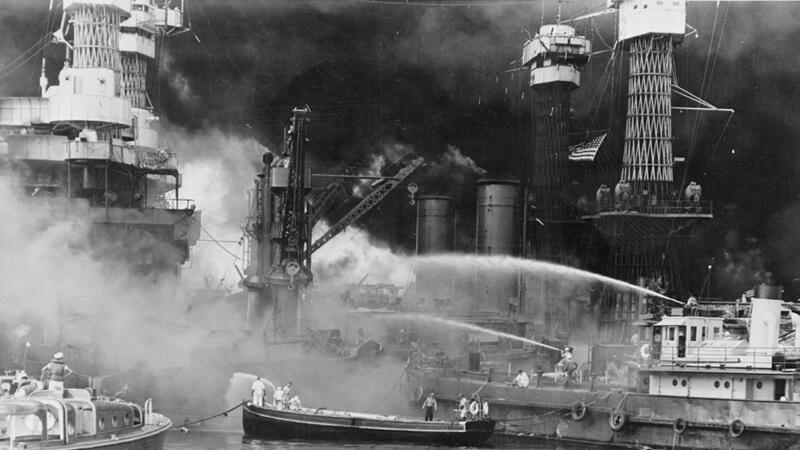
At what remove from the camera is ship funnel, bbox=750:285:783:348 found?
46438mm

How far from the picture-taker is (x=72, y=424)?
32594 millimetres

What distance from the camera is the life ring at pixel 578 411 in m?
51.1

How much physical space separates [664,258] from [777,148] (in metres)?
15.9

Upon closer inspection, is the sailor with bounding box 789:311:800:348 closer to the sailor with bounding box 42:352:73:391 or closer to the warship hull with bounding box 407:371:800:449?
the warship hull with bounding box 407:371:800:449

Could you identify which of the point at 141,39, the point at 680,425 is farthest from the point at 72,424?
the point at 141,39

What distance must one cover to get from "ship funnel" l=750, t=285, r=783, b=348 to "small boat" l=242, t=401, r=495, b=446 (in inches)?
472

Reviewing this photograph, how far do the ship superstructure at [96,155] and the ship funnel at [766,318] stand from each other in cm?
4657

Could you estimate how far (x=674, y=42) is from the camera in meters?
81.3

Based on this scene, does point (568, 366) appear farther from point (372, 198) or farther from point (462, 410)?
point (372, 198)

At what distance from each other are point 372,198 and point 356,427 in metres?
39.7

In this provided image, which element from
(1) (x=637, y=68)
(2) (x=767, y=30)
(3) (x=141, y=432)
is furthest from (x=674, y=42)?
(3) (x=141, y=432)

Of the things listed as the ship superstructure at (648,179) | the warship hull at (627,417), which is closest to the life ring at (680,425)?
the warship hull at (627,417)

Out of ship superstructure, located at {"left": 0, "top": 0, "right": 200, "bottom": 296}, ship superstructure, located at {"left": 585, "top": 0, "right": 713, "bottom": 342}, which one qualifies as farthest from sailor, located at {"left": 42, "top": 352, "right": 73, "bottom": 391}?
ship superstructure, located at {"left": 585, "top": 0, "right": 713, "bottom": 342}

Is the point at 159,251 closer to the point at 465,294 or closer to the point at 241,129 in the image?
the point at 241,129
